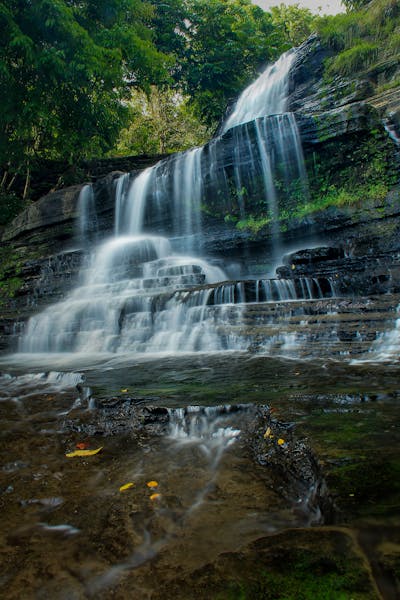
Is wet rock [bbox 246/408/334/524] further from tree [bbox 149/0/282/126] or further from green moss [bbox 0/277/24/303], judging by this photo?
tree [bbox 149/0/282/126]

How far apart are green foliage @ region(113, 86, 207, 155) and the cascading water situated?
9203 millimetres

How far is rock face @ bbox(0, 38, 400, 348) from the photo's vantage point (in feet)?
31.4

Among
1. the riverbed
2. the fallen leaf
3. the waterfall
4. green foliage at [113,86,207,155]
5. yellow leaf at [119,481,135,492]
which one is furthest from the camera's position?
green foliage at [113,86,207,155]

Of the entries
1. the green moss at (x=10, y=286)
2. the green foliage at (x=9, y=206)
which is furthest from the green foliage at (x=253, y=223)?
the green foliage at (x=9, y=206)

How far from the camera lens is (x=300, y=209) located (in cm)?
1141

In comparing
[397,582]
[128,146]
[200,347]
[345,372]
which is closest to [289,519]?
[397,582]

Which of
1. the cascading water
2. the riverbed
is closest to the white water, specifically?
the cascading water

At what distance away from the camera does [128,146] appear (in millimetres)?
25312

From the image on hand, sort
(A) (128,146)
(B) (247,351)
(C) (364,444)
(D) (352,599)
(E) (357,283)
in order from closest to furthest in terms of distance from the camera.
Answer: (D) (352,599), (C) (364,444), (B) (247,351), (E) (357,283), (A) (128,146)

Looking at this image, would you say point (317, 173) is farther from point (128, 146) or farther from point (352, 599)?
point (128, 146)

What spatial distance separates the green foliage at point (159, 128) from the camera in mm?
24938

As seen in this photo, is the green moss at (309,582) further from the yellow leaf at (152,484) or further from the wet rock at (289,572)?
the yellow leaf at (152,484)

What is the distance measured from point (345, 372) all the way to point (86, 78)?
40.7 ft

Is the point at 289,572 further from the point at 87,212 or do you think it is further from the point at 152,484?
the point at 87,212
